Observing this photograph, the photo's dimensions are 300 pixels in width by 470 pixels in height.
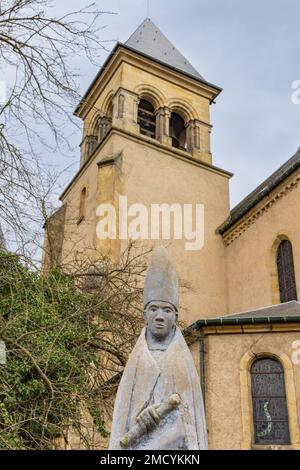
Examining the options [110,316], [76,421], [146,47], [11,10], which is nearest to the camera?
[11,10]

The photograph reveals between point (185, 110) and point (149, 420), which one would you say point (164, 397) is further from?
point (185, 110)

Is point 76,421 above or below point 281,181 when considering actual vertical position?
below

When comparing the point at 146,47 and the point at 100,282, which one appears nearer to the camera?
the point at 100,282

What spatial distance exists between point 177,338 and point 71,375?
16.0 ft

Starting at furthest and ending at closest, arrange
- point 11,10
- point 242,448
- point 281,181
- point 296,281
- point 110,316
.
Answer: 1. point 281,181
2. point 296,281
3. point 242,448
4. point 110,316
5. point 11,10

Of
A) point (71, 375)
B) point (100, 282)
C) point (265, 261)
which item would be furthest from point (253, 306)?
point (71, 375)

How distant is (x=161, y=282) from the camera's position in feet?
10.8

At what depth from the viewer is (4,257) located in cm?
602

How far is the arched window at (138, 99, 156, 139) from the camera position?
938 inches

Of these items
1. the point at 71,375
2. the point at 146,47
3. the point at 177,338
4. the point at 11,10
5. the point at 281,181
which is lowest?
the point at 177,338

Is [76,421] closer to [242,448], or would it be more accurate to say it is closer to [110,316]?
[110,316]

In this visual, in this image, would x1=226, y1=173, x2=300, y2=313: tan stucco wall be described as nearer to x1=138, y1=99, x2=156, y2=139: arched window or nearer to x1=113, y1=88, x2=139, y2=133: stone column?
x1=113, y1=88, x2=139, y2=133: stone column

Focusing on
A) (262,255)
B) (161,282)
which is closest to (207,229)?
(262,255)
